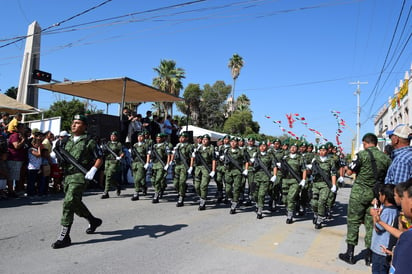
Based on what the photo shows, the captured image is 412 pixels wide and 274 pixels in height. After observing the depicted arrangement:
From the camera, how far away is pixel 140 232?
551cm

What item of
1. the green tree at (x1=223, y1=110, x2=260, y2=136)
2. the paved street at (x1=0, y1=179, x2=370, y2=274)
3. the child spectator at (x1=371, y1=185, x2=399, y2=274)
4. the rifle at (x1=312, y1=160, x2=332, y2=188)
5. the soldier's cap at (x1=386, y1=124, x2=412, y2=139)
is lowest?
the paved street at (x1=0, y1=179, x2=370, y2=274)

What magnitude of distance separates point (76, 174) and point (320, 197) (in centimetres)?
497

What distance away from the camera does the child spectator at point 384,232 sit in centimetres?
323

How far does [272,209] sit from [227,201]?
142 centimetres

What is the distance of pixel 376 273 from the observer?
3248mm

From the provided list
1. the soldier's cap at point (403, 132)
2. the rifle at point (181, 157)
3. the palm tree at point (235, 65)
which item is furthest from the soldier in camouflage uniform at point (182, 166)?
the palm tree at point (235, 65)

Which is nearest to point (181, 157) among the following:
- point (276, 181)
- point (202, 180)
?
point (202, 180)

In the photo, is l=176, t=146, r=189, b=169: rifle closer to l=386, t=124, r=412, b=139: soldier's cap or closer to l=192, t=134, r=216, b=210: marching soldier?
l=192, t=134, r=216, b=210: marching soldier

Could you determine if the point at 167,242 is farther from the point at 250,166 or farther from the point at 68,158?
the point at 250,166

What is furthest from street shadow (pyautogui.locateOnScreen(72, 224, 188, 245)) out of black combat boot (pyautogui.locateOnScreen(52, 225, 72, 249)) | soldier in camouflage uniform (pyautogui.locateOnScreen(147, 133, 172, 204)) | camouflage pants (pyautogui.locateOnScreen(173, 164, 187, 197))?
soldier in camouflage uniform (pyautogui.locateOnScreen(147, 133, 172, 204))

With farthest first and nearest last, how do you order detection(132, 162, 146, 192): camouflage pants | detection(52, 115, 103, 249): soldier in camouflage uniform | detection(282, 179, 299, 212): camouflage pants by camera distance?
detection(132, 162, 146, 192): camouflage pants
detection(282, 179, 299, 212): camouflage pants
detection(52, 115, 103, 249): soldier in camouflage uniform

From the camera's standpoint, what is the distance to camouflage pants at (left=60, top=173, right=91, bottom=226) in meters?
4.57

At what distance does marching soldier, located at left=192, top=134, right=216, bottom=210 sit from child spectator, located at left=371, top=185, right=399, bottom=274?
486 centimetres

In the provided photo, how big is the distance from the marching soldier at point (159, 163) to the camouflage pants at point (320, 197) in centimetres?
376
